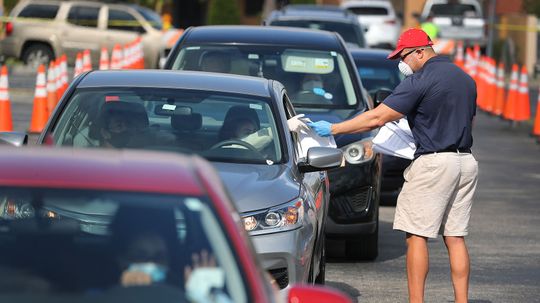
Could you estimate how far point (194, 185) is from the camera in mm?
4602

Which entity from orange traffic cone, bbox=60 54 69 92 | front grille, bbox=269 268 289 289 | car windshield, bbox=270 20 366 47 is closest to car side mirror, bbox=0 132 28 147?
front grille, bbox=269 268 289 289

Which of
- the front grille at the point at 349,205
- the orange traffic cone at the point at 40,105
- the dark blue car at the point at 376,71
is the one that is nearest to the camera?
the front grille at the point at 349,205

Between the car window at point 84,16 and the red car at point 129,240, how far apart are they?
99.5 feet

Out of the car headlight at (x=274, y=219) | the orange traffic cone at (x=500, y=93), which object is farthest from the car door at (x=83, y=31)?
the car headlight at (x=274, y=219)

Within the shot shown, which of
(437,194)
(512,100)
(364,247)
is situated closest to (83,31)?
(512,100)

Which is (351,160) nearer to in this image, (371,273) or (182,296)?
(371,273)

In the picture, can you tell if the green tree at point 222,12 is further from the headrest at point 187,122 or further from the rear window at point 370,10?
the headrest at point 187,122

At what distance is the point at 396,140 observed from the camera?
898 centimetres

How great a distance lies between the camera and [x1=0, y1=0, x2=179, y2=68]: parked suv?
3353 centimetres

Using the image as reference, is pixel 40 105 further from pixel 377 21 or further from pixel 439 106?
pixel 377 21

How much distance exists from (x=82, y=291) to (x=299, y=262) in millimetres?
3431

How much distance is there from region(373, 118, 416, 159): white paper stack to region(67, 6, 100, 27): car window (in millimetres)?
26202

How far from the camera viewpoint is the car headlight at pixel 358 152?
11.3 metres

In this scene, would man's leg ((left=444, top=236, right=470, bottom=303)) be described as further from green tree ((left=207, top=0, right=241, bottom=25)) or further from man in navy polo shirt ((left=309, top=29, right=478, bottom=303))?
green tree ((left=207, top=0, right=241, bottom=25))
